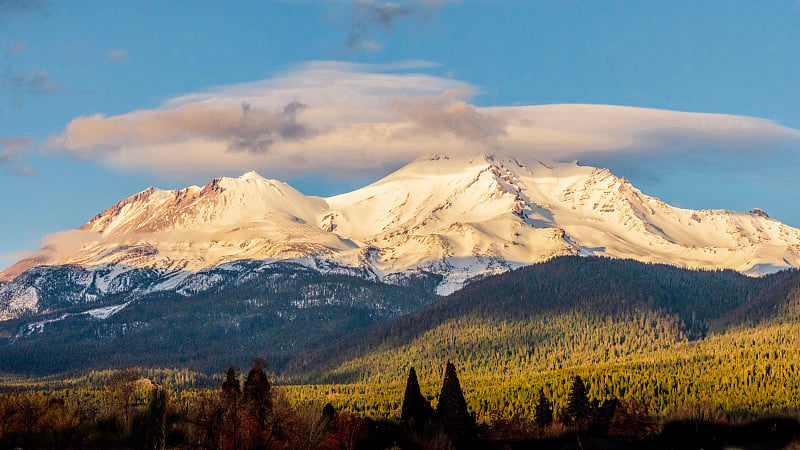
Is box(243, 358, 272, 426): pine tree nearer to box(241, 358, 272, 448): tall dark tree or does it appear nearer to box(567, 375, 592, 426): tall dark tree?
box(241, 358, 272, 448): tall dark tree

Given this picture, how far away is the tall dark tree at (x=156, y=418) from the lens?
127000mm

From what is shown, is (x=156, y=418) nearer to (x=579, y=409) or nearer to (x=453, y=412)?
(x=453, y=412)

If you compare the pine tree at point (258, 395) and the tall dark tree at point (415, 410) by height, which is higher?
the pine tree at point (258, 395)

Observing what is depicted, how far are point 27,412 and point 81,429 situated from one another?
734 cm

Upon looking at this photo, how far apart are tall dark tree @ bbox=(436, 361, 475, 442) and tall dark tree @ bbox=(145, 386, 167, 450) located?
141ft

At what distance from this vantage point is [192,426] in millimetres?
107375

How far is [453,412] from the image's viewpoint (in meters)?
158

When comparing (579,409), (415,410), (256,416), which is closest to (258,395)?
(256,416)

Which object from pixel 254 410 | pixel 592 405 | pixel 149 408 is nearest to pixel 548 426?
pixel 592 405

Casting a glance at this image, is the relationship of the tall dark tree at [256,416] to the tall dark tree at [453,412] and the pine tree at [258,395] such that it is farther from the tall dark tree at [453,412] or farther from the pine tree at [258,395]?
the tall dark tree at [453,412]

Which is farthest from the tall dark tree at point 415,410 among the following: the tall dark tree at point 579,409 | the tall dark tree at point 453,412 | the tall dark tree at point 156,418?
the tall dark tree at point 156,418

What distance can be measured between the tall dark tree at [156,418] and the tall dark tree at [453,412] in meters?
43.0

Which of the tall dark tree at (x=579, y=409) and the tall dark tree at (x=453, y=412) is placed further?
the tall dark tree at (x=579, y=409)

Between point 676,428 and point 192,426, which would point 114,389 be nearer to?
point 192,426
